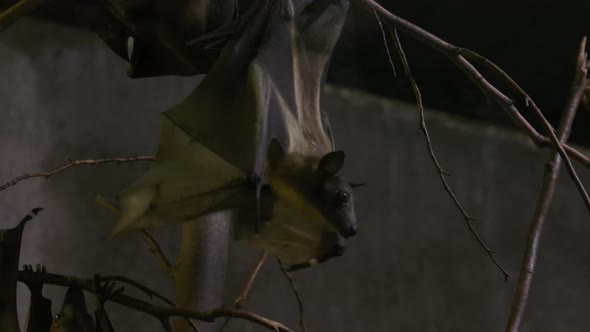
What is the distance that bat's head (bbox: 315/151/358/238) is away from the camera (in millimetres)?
700

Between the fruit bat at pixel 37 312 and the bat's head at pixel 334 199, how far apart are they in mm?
403

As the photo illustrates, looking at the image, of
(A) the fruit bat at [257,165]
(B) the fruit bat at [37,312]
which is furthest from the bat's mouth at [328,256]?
(B) the fruit bat at [37,312]

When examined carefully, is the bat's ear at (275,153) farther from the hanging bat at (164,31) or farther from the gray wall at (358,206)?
the gray wall at (358,206)

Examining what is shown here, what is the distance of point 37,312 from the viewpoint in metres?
0.90

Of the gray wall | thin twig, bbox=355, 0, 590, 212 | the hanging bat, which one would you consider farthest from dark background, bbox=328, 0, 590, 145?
thin twig, bbox=355, 0, 590, 212

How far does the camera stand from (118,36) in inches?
40.9

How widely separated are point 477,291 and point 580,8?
928 millimetres

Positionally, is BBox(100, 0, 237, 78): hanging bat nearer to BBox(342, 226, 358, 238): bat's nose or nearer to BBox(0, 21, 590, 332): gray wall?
BBox(342, 226, 358, 238): bat's nose

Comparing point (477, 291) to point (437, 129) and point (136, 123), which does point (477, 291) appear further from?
point (136, 123)

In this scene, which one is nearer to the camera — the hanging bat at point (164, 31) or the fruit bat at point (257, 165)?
the fruit bat at point (257, 165)

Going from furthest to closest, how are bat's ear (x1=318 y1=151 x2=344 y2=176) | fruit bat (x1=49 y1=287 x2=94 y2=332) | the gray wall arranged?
the gray wall → fruit bat (x1=49 y1=287 x2=94 y2=332) → bat's ear (x1=318 y1=151 x2=344 y2=176)

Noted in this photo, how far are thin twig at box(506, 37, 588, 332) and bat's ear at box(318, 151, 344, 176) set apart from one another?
0.80ft

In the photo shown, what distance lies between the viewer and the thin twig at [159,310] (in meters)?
0.79

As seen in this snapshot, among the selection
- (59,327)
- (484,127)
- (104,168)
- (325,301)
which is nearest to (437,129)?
(484,127)
